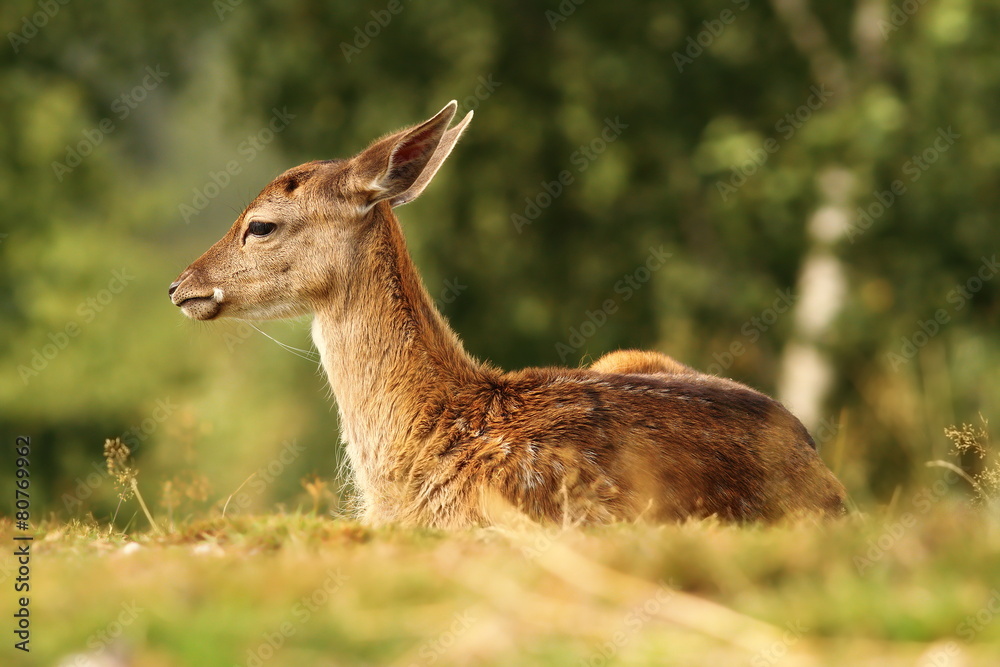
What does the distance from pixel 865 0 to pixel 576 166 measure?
3.77 meters

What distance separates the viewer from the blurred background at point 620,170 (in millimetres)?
12797

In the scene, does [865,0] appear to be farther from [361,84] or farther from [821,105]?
[361,84]

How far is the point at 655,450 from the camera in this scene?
5.12 m

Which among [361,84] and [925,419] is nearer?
[925,419]

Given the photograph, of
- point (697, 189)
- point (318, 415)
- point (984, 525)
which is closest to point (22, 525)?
point (984, 525)

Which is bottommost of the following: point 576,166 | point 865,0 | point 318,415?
point 318,415
